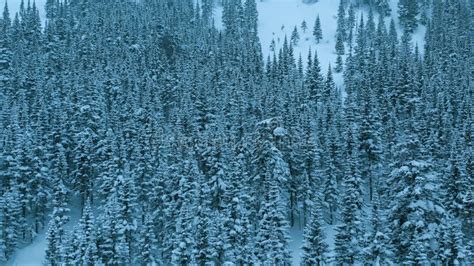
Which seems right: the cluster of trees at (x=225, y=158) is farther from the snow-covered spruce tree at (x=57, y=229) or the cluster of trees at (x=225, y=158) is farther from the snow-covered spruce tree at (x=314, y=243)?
the snow-covered spruce tree at (x=57, y=229)

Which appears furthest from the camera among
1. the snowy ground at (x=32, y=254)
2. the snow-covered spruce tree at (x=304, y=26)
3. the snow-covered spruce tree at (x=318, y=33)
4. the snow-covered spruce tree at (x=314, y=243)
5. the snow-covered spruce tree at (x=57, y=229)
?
the snow-covered spruce tree at (x=304, y=26)

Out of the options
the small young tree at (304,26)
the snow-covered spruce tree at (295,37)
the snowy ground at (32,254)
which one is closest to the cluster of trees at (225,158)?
the snowy ground at (32,254)

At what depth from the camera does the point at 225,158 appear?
62531 millimetres

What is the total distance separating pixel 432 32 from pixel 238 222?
131 meters

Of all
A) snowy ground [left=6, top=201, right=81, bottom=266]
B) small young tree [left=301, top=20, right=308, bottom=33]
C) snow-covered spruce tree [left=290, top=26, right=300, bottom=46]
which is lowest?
snowy ground [left=6, top=201, right=81, bottom=266]

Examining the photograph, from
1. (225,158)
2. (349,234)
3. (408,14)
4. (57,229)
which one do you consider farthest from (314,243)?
(408,14)

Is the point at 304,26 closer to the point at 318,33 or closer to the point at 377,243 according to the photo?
the point at 318,33

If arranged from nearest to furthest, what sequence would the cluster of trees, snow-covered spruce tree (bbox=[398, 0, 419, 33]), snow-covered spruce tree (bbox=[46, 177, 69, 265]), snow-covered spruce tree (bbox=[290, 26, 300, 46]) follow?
the cluster of trees
snow-covered spruce tree (bbox=[46, 177, 69, 265])
snow-covered spruce tree (bbox=[290, 26, 300, 46])
snow-covered spruce tree (bbox=[398, 0, 419, 33])

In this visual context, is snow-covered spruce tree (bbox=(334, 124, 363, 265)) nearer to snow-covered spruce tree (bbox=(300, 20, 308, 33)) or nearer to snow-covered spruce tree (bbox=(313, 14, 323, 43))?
snow-covered spruce tree (bbox=(313, 14, 323, 43))

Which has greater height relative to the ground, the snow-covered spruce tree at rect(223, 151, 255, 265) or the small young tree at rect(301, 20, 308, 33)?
the small young tree at rect(301, 20, 308, 33)

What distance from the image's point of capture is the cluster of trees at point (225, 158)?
1870 inches

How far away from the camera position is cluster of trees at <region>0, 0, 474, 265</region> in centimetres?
4750

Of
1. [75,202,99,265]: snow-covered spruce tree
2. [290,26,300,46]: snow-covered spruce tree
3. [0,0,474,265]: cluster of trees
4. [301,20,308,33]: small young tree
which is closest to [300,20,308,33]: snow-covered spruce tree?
[301,20,308,33]: small young tree

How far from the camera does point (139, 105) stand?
90.2 m
